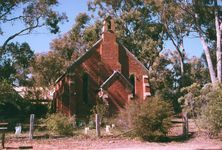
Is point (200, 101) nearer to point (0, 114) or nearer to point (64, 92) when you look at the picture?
point (64, 92)

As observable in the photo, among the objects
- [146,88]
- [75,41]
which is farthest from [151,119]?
[75,41]

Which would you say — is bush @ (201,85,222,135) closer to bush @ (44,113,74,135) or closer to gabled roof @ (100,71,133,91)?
bush @ (44,113,74,135)

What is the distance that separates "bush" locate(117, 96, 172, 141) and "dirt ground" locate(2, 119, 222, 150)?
0.73 m

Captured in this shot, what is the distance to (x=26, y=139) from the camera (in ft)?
80.6

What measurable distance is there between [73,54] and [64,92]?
757 inches

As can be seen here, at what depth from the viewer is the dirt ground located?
21.7 meters

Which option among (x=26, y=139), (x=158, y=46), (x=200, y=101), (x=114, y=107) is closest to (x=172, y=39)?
(x=158, y=46)

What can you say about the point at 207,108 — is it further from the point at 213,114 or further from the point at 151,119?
the point at 151,119

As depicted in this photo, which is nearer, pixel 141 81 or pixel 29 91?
pixel 141 81

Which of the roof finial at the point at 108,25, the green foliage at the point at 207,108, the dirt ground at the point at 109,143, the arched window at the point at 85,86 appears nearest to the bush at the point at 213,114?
the green foliage at the point at 207,108

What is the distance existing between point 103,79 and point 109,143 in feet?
62.9

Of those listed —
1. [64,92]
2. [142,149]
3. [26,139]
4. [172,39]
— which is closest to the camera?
[142,149]

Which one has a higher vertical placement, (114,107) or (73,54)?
(73,54)

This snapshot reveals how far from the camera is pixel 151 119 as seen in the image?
24.3 metres
